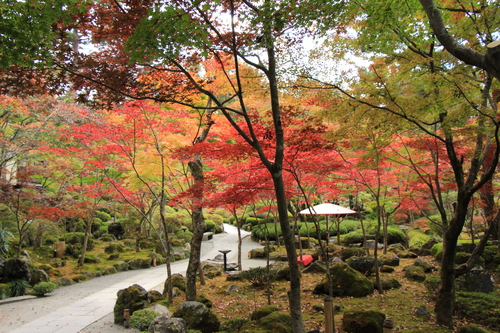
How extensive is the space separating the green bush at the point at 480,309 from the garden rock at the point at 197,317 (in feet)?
14.8

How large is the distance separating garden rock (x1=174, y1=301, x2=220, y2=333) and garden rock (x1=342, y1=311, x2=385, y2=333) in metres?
2.37

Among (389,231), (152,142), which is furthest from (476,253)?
(389,231)

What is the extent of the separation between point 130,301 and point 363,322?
489 cm

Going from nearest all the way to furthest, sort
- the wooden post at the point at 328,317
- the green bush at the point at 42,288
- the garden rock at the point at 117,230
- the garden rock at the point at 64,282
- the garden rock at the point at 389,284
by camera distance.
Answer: the wooden post at the point at 328,317
the garden rock at the point at 389,284
the green bush at the point at 42,288
the garden rock at the point at 64,282
the garden rock at the point at 117,230

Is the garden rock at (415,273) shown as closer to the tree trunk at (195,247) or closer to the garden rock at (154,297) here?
the tree trunk at (195,247)

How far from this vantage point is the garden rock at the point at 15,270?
9.16m

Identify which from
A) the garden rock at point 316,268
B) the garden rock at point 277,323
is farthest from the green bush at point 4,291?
Answer: the garden rock at point 316,268

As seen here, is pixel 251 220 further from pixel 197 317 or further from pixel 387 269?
pixel 197 317

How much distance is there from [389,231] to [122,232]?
51.7 ft

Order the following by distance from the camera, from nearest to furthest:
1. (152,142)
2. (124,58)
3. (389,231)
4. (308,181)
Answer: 1. (124,58)
2. (152,142)
3. (308,181)
4. (389,231)

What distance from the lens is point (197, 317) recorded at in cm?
544

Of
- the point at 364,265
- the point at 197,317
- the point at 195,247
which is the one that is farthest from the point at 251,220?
the point at 197,317

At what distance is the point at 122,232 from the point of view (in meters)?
18.9

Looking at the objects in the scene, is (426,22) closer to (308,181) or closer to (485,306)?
(485,306)
